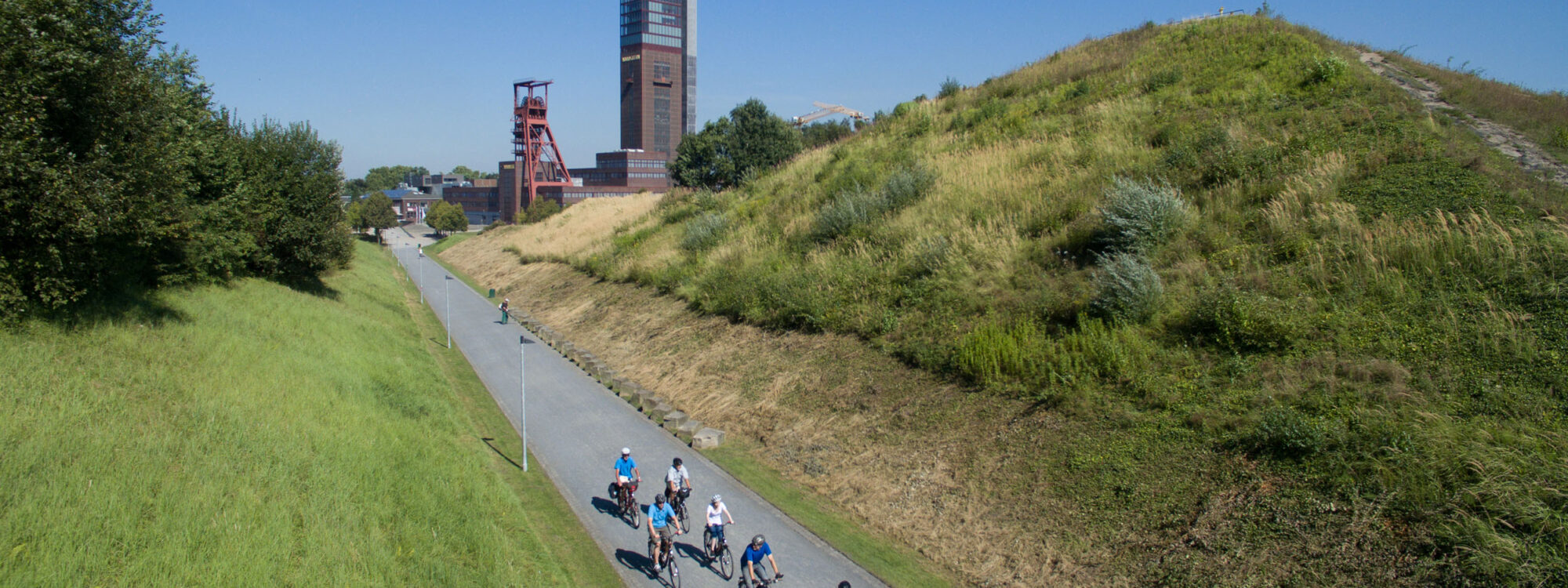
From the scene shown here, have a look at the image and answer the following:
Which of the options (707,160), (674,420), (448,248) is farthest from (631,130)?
(674,420)

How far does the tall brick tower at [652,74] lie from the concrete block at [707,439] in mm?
120273

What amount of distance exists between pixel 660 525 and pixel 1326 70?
19.4 metres

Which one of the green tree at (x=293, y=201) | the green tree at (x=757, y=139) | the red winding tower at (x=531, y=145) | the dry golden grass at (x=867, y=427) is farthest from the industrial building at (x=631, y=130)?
the dry golden grass at (x=867, y=427)

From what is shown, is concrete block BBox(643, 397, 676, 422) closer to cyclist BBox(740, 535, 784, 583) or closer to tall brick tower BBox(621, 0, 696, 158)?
cyclist BBox(740, 535, 784, 583)

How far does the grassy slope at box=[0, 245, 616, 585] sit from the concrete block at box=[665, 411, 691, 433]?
3.45 m

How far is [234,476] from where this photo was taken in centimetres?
952

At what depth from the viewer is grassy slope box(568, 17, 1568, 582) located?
8.04m

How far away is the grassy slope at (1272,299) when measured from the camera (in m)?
8.04

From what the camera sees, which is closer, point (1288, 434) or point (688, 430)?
point (1288, 434)

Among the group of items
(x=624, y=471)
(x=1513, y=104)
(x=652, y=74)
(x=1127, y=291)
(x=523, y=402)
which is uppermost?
(x=652, y=74)

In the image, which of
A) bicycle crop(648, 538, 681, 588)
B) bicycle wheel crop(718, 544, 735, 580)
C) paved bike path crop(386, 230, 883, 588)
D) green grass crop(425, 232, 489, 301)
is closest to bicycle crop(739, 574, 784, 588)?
paved bike path crop(386, 230, 883, 588)

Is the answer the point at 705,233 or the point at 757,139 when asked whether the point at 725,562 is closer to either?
the point at 705,233

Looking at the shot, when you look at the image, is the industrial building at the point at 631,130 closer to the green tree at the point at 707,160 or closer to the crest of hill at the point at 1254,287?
the green tree at the point at 707,160

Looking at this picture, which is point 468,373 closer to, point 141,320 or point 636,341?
point 636,341
